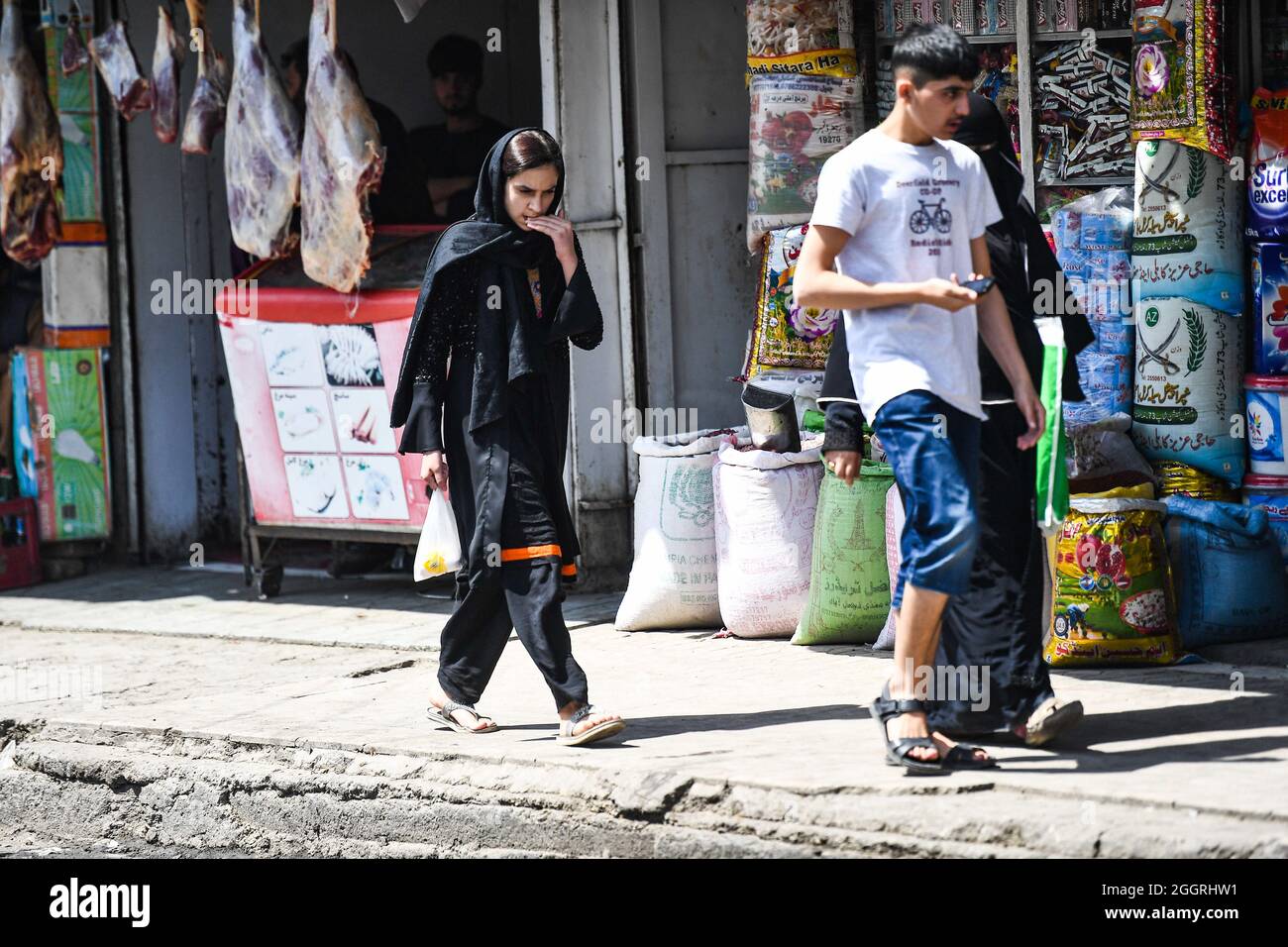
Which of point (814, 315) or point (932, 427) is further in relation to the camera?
point (814, 315)

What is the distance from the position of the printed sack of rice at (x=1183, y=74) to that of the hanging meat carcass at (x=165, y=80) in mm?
4296

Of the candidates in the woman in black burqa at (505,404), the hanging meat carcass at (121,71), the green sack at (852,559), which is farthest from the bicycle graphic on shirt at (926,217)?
the hanging meat carcass at (121,71)

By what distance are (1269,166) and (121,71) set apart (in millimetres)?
5089

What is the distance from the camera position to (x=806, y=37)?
6891 mm

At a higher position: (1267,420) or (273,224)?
(273,224)

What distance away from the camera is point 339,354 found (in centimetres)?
781

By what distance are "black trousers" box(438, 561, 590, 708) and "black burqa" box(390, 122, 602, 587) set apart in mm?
72

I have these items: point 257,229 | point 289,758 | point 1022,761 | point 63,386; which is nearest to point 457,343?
point 289,758

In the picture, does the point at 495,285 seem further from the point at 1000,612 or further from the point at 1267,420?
the point at 1267,420

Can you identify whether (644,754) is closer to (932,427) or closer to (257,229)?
(932,427)

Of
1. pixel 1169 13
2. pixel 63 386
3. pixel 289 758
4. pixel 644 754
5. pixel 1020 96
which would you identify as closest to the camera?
pixel 644 754

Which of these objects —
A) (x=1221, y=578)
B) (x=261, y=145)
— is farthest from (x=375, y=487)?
(x=1221, y=578)

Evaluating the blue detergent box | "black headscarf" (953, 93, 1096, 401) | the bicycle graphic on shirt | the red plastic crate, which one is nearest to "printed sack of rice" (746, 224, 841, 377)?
the blue detergent box
